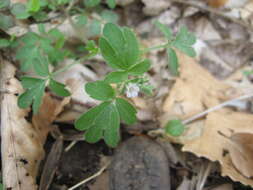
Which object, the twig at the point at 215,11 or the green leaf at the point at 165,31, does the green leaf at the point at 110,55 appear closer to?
the green leaf at the point at 165,31

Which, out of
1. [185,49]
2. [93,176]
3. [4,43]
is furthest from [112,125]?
[4,43]

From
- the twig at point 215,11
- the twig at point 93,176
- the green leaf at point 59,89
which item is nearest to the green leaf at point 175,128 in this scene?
the twig at point 93,176

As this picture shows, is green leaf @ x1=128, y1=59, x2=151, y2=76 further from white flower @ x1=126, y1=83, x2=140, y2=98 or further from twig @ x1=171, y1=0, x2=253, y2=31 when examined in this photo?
twig @ x1=171, y1=0, x2=253, y2=31

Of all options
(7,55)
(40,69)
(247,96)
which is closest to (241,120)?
(247,96)

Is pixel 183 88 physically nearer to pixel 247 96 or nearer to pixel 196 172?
pixel 247 96

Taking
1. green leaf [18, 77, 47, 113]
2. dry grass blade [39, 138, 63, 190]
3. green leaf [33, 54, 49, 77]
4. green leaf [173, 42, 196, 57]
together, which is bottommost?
dry grass blade [39, 138, 63, 190]

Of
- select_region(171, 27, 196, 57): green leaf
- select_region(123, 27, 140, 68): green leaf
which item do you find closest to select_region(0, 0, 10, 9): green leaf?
select_region(123, 27, 140, 68): green leaf
